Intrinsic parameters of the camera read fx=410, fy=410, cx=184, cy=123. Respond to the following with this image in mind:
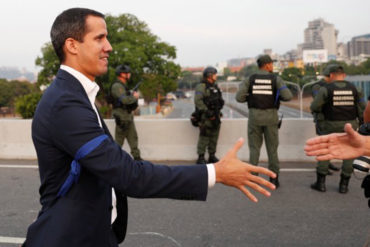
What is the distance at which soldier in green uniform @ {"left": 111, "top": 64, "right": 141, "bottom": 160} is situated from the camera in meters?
7.29

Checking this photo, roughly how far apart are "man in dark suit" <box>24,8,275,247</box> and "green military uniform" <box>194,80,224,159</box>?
5.45m

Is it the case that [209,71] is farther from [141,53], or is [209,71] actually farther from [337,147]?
[141,53]

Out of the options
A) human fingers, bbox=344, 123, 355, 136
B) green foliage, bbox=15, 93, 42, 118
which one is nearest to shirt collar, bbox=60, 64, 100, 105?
human fingers, bbox=344, 123, 355, 136

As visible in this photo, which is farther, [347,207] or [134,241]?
[347,207]

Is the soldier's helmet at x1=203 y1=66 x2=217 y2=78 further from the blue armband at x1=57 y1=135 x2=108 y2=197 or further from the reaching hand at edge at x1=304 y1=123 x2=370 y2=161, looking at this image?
the blue armband at x1=57 y1=135 x2=108 y2=197

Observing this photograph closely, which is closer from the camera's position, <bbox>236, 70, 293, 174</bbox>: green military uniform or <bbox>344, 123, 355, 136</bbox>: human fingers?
<bbox>344, 123, 355, 136</bbox>: human fingers

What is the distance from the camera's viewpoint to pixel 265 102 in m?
5.92

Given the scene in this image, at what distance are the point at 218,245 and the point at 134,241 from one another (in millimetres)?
798

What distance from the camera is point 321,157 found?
6.70 ft

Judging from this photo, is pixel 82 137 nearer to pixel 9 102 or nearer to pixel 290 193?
pixel 290 193

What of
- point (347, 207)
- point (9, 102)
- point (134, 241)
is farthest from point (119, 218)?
point (9, 102)

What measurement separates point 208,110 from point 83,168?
5.64m

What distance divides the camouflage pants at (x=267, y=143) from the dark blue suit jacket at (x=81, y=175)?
4.32 m

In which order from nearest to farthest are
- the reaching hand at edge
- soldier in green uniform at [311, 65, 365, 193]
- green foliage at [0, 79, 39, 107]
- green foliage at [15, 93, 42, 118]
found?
1. the reaching hand at edge
2. soldier in green uniform at [311, 65, 365, 193]
3. green foliage at [15, 93, 42, 118]
4. green foliage at [0, 79, 39, 107]
